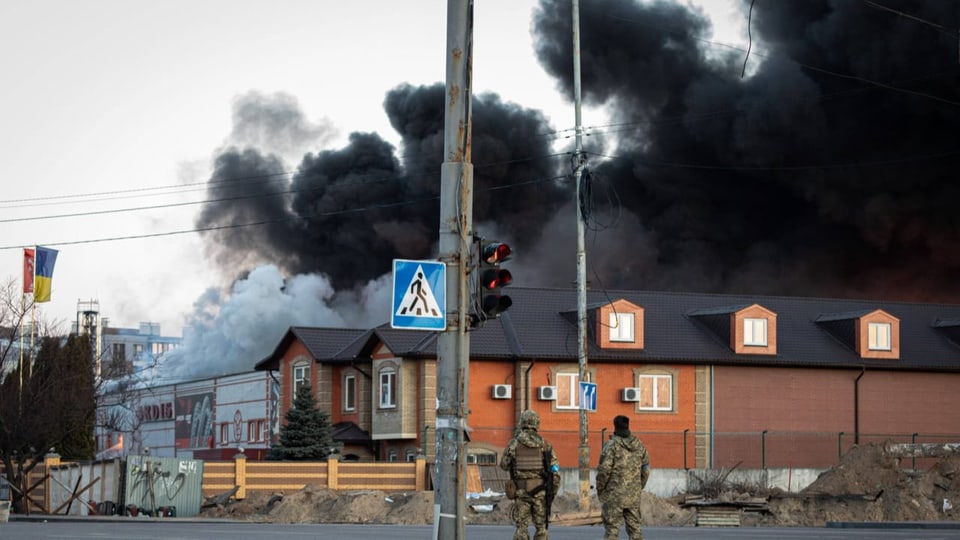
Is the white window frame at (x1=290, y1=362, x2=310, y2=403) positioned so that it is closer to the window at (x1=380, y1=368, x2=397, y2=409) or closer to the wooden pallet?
the window at (x1=380, y1=368, x2=397, y2=409)

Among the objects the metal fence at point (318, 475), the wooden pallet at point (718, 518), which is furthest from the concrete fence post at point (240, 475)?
the wooden pallet at point (718, 518)

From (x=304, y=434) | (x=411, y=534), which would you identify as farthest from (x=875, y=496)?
(x=304, y=434)

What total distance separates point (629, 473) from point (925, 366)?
38.7 metres

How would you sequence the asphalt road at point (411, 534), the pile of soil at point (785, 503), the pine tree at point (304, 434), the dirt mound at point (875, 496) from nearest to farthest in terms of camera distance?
the asphalt road at point (411, 534)
the dirt mound at point (875, 496)
the pile of soil at point (785, 503)
the pine tree at point (304, 434)

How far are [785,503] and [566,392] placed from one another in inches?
562

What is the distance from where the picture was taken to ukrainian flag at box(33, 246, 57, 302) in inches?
2015

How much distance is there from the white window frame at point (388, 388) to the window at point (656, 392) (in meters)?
8.78

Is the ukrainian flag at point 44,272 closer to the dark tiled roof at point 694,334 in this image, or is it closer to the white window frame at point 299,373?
the white window frame at point 299,373

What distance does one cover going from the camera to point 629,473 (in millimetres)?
16391

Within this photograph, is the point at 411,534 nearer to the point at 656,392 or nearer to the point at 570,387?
the point at 570,387

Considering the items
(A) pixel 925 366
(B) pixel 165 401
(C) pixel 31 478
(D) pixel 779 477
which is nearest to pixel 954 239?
(A) pixel 925 366

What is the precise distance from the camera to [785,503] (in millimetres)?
36031

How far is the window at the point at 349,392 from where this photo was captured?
5316 centimetres

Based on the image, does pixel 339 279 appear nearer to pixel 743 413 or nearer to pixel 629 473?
pixel 743 413
